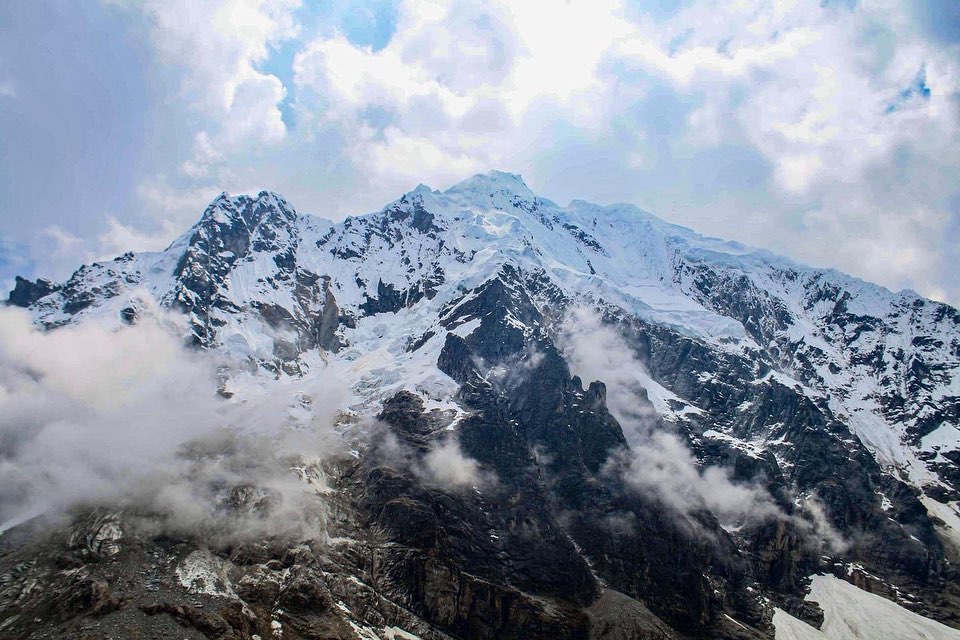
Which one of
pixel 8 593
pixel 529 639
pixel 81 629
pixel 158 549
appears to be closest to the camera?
pixel 81 629

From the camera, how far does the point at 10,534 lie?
185625mm

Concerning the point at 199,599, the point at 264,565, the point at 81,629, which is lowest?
the point at 81,629

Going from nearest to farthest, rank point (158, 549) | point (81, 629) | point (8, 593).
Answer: point (81, 629)
point (8, 593)
point (158, 549)

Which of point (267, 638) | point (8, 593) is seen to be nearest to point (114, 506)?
point (8, 593)

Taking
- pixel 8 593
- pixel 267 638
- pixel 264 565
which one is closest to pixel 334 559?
pixel 264 565

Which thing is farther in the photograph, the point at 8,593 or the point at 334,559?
the point at 334,559

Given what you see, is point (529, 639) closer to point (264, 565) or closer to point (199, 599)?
point (264, 565)

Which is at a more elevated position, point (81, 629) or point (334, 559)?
point (334, 559)

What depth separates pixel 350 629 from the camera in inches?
6801

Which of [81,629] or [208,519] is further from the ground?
[208,519]

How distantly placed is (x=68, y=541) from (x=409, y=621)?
91094 mm

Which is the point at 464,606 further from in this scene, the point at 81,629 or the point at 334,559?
the point at 81,629

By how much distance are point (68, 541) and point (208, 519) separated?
34.4 m

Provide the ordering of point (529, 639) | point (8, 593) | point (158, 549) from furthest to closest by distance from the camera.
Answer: point (529, 639), point (158, 549), point (8, 593)
